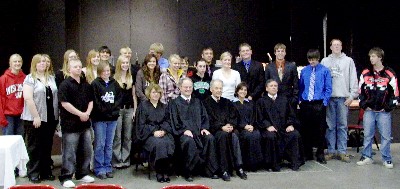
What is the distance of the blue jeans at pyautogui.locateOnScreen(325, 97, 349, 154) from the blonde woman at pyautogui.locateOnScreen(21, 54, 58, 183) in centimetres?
366

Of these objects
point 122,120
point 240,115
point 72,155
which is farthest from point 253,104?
point 72,155

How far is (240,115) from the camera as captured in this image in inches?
247

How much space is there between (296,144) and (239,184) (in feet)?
3.88

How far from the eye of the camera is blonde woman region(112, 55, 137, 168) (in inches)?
239

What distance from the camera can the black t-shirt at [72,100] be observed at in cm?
525

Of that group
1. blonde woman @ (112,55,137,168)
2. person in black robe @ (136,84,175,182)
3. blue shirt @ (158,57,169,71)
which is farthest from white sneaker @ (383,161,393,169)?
blonde woman @ (112,55,137,168)

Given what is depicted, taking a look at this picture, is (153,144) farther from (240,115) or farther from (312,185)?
(312,185)

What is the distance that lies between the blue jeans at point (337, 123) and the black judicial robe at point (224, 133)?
1.46m

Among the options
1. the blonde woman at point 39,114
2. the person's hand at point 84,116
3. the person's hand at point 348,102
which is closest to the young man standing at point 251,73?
the person's hand at point 348,102

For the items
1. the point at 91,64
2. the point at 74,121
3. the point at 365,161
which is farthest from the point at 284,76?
the point at 74,121

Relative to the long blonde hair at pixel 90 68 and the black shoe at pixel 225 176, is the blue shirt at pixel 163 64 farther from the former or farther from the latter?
the black shoe at pixel 225 176

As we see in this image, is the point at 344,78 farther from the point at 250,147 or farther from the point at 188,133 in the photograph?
the point at 188,133

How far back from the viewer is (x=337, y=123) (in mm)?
6738

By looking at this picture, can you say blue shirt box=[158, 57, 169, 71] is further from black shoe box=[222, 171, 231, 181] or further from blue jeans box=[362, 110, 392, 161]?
blue jeans box=[362, 110, 392, 161]
